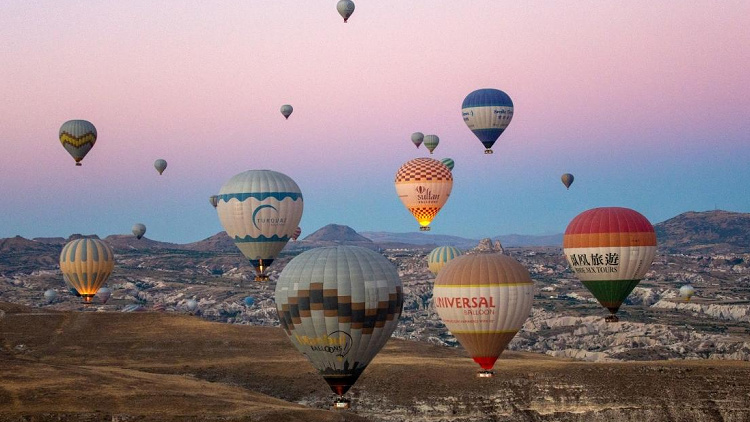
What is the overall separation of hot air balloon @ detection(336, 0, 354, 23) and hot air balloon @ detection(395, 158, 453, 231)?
21215 mm

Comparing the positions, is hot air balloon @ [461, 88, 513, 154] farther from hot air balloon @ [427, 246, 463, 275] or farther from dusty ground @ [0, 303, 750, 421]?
hot air balloon @ [427, 246, 463, 275]

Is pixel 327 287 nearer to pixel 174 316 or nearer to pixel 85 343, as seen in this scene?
pixel 85 343

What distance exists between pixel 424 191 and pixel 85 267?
130ft

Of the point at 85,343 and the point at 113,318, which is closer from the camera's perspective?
the point at 85,343

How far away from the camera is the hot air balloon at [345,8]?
113 meters

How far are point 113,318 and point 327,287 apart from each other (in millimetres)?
59942

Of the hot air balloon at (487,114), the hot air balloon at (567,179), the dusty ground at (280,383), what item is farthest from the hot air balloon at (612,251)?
the hot air balloon at (567,179)

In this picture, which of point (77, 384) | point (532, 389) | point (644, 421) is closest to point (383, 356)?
point (532, 389)

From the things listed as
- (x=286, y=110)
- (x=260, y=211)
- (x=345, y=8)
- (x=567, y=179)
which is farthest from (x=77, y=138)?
(x=567, y=179)

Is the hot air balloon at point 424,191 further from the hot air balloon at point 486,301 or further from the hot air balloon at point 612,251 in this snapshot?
the hot air balloon at point 486,301

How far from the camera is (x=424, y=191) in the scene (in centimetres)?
12581

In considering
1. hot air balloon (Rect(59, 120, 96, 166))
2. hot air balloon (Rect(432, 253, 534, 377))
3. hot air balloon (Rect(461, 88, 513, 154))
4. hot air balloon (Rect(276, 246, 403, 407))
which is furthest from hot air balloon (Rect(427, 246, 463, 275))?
hot air balloon (Rect(276, 246, 403, 407))

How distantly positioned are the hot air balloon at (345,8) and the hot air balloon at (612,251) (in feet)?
111

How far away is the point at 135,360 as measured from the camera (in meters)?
109
